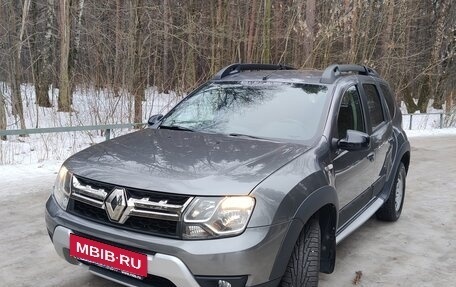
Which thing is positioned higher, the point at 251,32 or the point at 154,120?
the point at 251,32

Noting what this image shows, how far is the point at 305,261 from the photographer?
3100 millimetres

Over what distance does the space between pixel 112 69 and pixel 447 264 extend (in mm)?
10472

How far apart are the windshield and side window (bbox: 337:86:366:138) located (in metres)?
0.22

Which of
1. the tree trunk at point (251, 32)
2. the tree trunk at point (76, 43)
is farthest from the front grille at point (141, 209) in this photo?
the tree trunk at point (76, 43)

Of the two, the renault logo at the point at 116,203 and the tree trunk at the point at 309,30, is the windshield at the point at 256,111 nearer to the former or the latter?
the renault logo at the point at 116,203

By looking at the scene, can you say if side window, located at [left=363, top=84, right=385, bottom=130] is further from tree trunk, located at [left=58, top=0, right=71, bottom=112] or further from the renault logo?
tree trunk, located at [left=58, top=0, right=71, bottom=112]

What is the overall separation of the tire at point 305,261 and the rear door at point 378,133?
60.1 inches

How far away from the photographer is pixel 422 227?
215 inches

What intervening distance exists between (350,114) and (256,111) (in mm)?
887

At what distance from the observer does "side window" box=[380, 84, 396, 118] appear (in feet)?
17.8

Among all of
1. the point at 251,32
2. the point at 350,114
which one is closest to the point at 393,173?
the point at 350,114

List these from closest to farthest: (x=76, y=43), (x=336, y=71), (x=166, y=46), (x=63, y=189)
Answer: (x=63, y=189) < (x=336, y=71) < (x=166, y=46) < (x=76, y=43)

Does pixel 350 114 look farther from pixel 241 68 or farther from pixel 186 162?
pixel 186 162

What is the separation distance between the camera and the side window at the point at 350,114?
397cm
